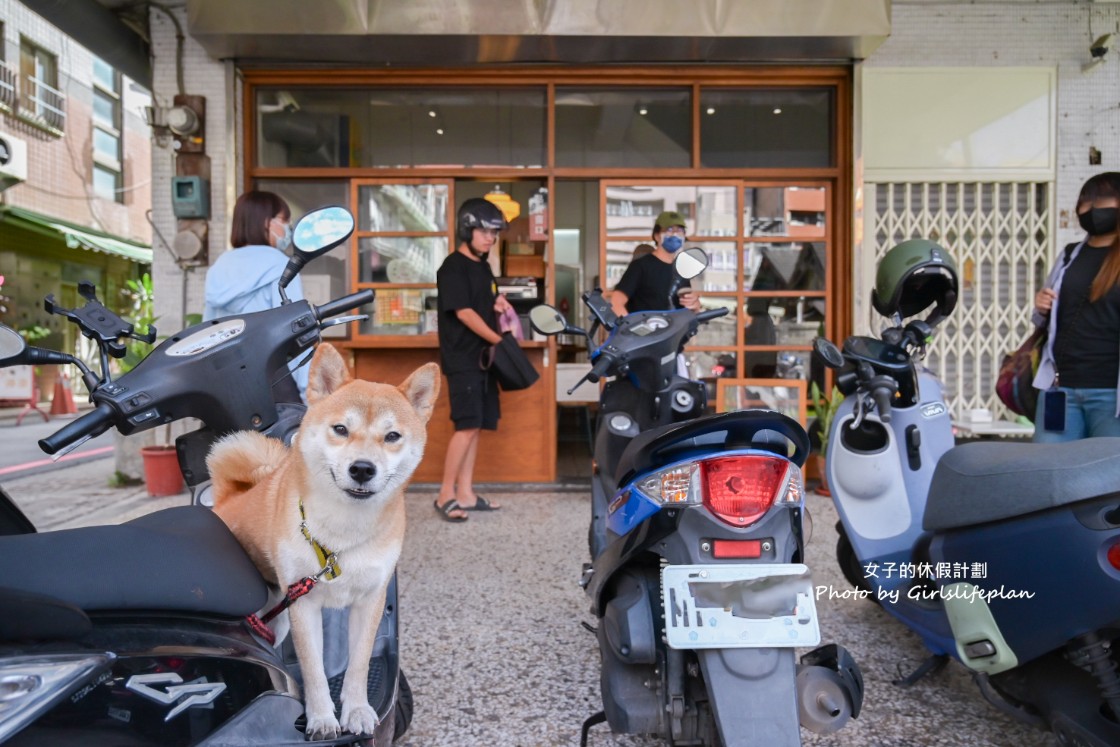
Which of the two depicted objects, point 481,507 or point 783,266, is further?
point 783,266

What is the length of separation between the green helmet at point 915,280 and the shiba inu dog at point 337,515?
1.87m

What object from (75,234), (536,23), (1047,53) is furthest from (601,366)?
(75,234)

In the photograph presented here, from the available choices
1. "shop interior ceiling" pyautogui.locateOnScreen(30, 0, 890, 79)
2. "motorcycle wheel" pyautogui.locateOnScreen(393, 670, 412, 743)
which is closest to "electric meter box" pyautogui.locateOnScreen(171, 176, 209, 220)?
"shop interior ceiling" pyautogui.locateOnScreen(30, 0, 890, 79)

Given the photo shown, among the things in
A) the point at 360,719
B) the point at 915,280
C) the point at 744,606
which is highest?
the point at 915,280

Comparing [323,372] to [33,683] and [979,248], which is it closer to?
[33,683]

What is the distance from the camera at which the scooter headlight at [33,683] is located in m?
0.81

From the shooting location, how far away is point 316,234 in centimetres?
164

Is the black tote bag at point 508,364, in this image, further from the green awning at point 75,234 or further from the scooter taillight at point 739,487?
the green awning at point 75,234

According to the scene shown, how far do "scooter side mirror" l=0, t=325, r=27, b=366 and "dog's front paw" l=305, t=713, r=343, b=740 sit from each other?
0.84 metres

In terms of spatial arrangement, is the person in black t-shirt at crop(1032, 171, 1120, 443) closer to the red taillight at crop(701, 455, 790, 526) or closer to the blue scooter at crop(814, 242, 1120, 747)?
the blue scooter at crop(814, 242, 1120, 747)

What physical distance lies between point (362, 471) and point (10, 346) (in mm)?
616

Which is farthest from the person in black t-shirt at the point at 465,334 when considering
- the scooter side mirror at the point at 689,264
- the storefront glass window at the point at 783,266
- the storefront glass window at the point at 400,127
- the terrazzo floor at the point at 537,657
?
the storefront glass window at the point at 783,266

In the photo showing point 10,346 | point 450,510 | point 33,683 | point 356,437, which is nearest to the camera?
point 33,683

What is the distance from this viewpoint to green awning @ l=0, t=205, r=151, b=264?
36.3ft
